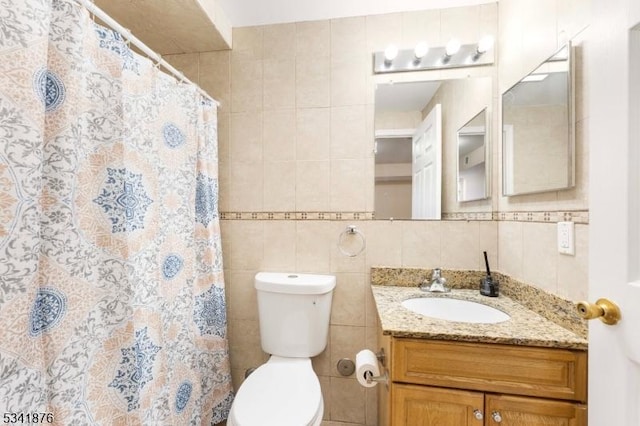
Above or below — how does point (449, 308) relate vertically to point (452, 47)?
below

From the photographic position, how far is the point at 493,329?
0.94 meters

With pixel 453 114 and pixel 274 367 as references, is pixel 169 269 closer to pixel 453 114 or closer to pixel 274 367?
pixel 274 367

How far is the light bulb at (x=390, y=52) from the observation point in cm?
150

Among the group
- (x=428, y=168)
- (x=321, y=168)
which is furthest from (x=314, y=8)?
(x=428, y=168)

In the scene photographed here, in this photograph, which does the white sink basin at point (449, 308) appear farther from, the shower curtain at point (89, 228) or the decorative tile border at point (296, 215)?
the shower curtain at point (89, 228)

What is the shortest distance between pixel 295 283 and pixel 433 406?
2.52 ft

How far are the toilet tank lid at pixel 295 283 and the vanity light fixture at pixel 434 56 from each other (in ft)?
3.88

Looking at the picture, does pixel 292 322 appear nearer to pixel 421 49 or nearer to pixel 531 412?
pixel 531 412

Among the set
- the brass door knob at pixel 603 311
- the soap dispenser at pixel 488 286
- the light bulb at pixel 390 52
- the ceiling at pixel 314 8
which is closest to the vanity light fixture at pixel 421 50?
the light bulb at pixel 390 52

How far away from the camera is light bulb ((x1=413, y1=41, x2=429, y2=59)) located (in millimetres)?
1479

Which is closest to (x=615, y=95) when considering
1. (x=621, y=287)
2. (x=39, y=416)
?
(x=621, y=287)

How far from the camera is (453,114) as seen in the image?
152 centimetres

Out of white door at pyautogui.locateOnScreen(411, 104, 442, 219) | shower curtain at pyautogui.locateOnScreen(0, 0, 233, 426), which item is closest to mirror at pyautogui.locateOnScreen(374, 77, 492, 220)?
white door at pyautogui.locateOnScreen(411, 104, 442, 219)

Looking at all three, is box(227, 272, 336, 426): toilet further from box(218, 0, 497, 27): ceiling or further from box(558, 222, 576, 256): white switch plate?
box(218, 0, 497, 27): ceiling
